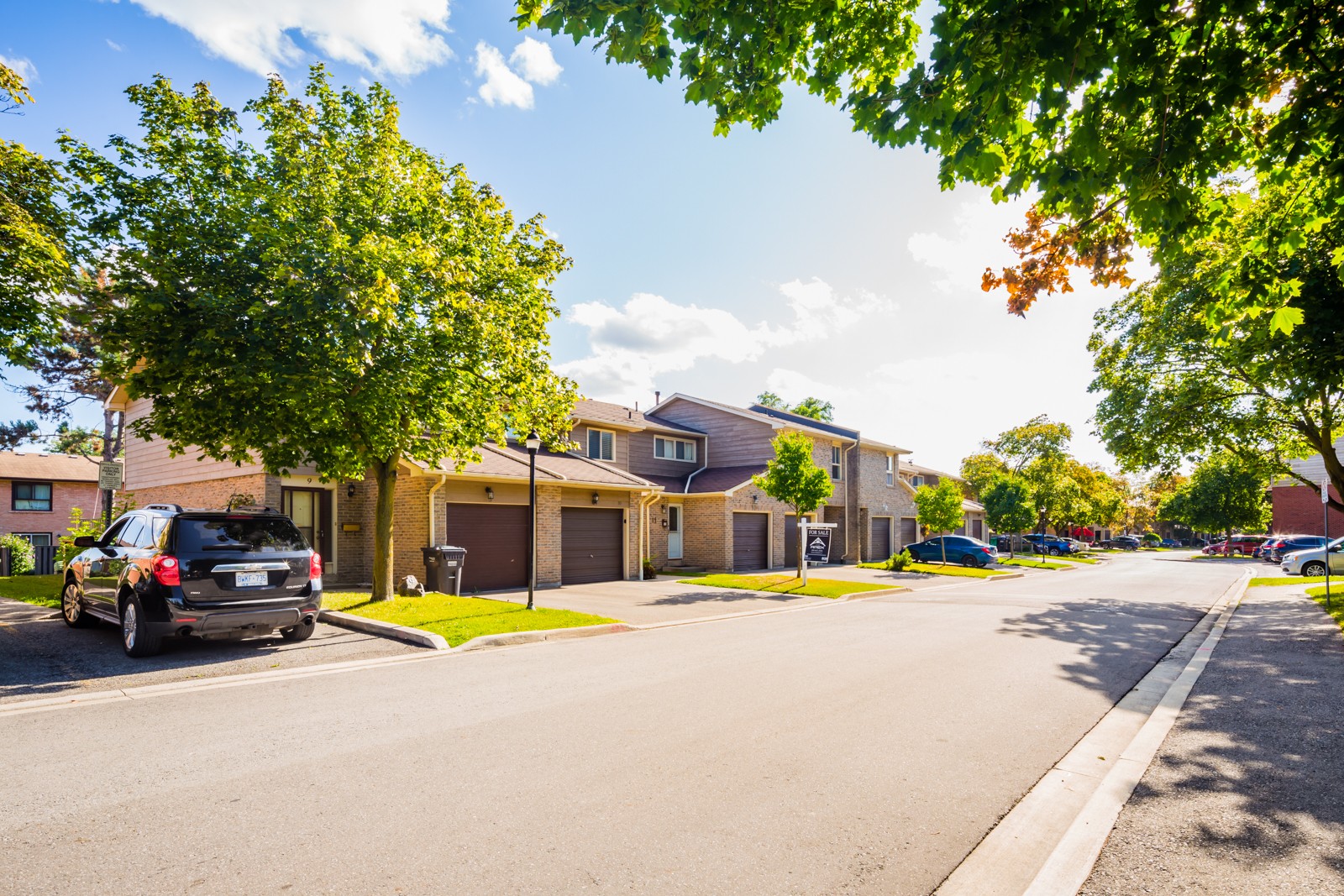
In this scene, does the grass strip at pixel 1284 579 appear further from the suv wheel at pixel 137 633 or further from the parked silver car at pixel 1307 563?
the suv wheel at pixel 137 633

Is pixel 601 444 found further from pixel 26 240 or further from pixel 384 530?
pixel 26 240

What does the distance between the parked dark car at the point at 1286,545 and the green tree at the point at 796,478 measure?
33.1 metres

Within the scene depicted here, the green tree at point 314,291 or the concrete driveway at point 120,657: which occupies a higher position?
the green tree at point 314,291

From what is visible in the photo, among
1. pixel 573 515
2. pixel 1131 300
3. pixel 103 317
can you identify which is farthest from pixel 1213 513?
pixel 103 317

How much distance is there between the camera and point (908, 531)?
38.2 meters

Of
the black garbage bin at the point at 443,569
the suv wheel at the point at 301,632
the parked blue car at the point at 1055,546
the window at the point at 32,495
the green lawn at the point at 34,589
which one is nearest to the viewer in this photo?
the suv wheel at the point at 301,632

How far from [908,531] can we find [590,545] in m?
22.7

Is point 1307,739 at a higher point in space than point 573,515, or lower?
lower

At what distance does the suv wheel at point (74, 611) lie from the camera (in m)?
10.8

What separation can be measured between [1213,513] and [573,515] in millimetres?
58325

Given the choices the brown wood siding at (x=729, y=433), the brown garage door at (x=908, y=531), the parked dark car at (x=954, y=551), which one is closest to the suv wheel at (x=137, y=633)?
the brown wood siding at (x=729, y=433)

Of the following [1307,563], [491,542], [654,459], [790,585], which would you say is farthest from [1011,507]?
[491,542]

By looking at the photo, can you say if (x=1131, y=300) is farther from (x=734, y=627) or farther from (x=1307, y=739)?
(x=1307, y=739)

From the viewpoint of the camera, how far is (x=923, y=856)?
3803 millimetres
